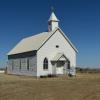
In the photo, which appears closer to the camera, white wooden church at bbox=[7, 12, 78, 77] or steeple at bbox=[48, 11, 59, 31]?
white wooden church at bbox=[7, 12, 78, 77]

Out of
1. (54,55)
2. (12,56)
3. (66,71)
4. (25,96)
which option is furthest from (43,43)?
(25,96)

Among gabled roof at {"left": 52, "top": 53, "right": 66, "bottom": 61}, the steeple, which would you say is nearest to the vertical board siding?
gabled roof at {"left": 52, "top": 53, "right": 66, "bottom": 61}

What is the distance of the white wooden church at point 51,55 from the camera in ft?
149

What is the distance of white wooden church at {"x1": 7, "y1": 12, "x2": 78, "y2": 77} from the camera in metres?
45.4

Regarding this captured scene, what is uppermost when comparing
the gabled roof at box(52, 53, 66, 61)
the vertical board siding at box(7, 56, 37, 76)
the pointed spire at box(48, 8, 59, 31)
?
the pointed spire at box(48, 8, 59, 31)

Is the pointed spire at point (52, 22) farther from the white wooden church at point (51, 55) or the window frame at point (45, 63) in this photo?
the window frame at point (45, 63)

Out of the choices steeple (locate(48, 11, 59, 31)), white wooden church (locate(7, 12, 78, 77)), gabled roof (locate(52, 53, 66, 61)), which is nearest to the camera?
white wooden church (locate(7, 12, 78, 77))

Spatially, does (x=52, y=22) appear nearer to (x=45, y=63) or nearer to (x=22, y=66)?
(x=45, y=63)

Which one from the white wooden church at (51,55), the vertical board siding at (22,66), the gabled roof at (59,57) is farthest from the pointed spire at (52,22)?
the vertical board siding at (22,66)

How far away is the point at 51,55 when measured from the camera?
4631 cm

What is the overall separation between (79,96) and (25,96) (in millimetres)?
3445

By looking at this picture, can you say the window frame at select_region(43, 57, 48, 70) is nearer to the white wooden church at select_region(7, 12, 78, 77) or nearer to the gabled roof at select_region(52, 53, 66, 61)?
the white wooden church at select_region(7, 12, 78, 77)

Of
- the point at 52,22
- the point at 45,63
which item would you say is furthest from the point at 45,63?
the point at 52,22

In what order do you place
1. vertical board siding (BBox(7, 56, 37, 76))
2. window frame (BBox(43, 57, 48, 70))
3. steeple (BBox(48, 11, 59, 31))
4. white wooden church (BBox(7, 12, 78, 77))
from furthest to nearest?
steeple (BBox(48, 11, 59, 31)), vertical board siding (BBox(7, 56, 37, 76)), window frame (BBox(43, 57, 48, 70)), white wooden church (BBox(7, 12, 78, 77))
